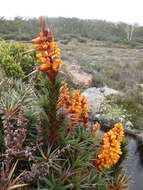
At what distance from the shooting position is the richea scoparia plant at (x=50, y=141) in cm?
266

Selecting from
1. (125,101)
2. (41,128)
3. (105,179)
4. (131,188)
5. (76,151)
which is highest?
Answer: (41,128)

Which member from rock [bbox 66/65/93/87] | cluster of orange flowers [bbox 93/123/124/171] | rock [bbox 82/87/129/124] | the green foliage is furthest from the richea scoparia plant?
rock [bbox 66/65/93/87]

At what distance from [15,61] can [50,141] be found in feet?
14.6

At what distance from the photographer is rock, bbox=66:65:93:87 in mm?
12281

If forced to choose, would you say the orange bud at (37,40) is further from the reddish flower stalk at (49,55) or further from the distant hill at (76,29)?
the distant hill at (76,29)

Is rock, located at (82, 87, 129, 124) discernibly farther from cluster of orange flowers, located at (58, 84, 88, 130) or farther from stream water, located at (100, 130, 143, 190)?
cluster of orange flowers, located at (58, 84, 88, 130)

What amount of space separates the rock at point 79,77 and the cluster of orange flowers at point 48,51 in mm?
9011

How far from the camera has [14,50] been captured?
7.73m

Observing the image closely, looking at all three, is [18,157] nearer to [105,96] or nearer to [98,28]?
[105,96]

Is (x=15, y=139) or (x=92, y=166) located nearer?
(x=15, y=139)

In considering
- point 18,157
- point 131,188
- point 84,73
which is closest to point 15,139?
point 18,157

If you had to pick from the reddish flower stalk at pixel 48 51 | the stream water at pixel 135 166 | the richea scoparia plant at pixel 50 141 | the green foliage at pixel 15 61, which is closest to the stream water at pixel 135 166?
the stream water at pixel 135 166

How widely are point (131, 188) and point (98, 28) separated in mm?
51868

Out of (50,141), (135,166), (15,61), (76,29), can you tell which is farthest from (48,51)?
(76,29)
